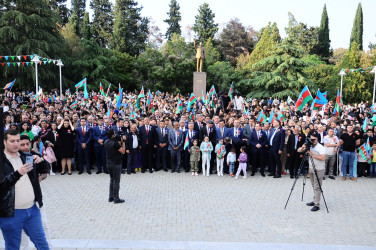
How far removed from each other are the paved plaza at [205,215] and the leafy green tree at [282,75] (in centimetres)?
2585

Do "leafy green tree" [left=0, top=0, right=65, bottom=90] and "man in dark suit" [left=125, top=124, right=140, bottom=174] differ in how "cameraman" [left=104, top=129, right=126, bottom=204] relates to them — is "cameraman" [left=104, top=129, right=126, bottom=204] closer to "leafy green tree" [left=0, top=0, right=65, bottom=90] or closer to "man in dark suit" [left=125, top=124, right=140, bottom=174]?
"man in dark suit" [left=125, top=124, right=140, bottom=174]

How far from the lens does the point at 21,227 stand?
420 cm

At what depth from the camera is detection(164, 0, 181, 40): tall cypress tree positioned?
2766 inches

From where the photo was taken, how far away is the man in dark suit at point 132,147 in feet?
37.6

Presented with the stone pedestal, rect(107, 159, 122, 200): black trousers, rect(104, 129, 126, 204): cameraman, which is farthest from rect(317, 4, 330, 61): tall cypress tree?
rect(107, 159, 122, 200): black trousers

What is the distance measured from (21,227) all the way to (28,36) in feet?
115

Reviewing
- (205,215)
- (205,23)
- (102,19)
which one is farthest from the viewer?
(205,23)

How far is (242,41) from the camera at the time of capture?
2378 inches

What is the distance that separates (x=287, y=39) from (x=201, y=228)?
33.4 metres

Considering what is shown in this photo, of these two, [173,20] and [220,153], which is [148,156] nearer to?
[220,153]

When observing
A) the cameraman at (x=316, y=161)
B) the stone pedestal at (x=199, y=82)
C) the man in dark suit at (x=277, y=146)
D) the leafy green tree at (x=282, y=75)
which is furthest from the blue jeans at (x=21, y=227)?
the leafy green tree at (x=282, y=75)

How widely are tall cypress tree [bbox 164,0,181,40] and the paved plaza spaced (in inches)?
2505

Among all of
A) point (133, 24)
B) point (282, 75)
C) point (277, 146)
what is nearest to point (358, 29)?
point (282, 75)

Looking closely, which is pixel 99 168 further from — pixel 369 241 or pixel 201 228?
pixel 369 241
